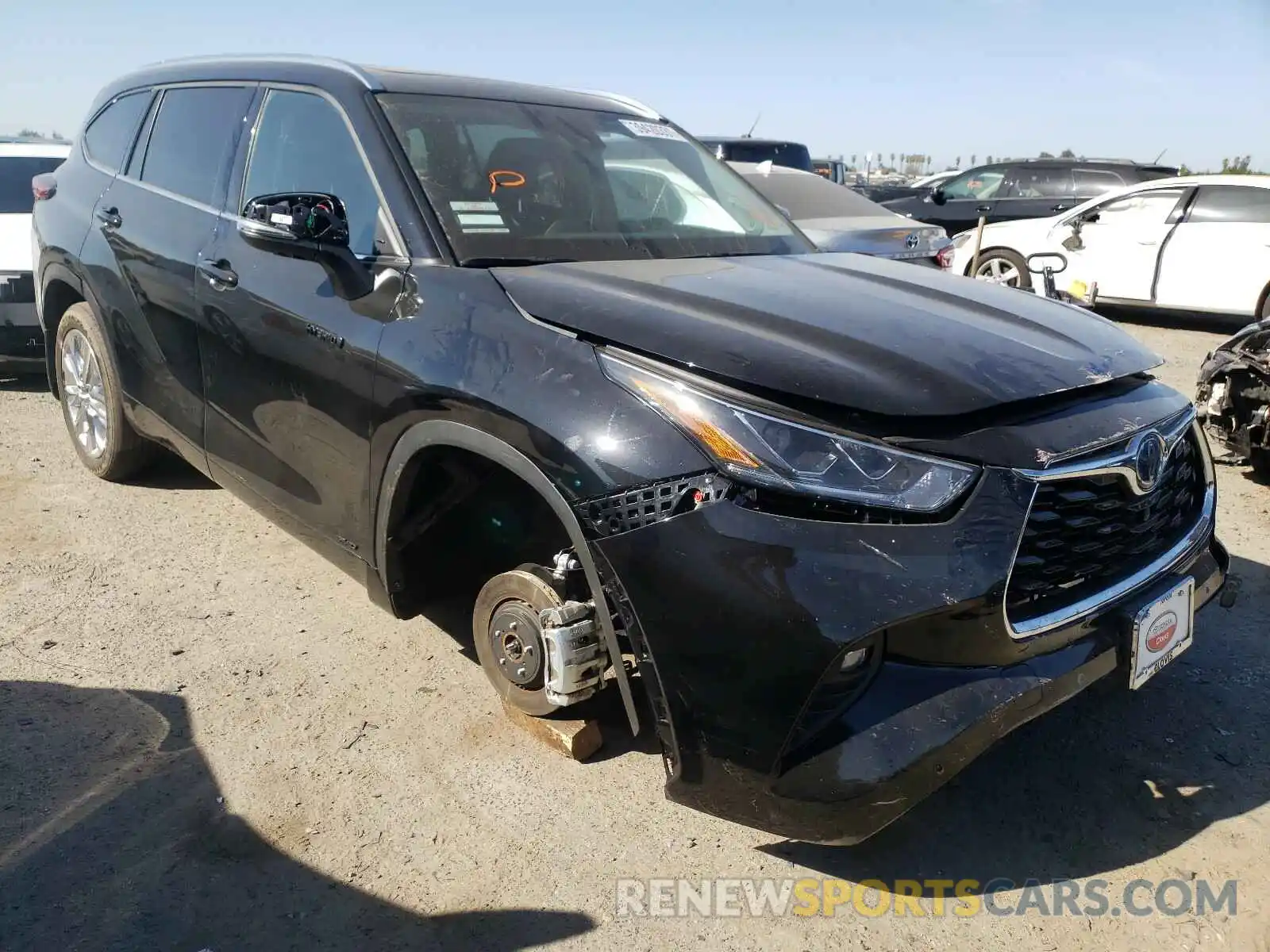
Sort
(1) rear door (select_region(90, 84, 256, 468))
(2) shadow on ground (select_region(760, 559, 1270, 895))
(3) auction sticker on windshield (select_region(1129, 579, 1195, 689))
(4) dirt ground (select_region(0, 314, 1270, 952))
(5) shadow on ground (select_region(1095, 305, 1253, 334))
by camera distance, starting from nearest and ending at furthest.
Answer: (4) dirt ground (select_region(0, 314, 1270, 952)) < (3) auction sticker on windshield (select_region(1129, 579, 1195, 689)) < (2) shadow on ground (select_region(760, 559, 1270, 895)) < (1) rear door (select_region(90, 84, 256, 468)) < (5) shadow on ground (select_region(1095, 305, 1253, 334))

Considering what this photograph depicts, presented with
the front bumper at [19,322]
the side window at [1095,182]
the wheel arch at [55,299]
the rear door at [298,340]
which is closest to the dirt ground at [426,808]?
the rear door at [298,340]

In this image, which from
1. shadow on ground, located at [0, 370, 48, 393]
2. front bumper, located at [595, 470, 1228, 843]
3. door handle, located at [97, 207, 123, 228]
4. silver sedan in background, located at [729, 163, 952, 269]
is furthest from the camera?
shadow on ground, located at [0, 370, 48, 393]

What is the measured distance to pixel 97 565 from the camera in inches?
158

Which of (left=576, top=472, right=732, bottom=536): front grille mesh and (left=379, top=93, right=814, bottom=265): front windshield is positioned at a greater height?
(left=379, top=93, right=814, bottom=265): front windshield

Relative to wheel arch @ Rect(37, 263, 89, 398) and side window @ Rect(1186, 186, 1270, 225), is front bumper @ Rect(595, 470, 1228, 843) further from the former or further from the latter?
side window @ Rect(1186, 186, 1270, 225)

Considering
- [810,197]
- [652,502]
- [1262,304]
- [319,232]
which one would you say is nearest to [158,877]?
[652,502]

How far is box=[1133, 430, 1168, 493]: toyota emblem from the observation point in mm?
2301

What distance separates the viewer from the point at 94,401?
15.5 feet

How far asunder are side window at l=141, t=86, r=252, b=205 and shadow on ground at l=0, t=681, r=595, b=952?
78.9 inches

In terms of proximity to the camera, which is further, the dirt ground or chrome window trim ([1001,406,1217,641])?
the dirt ground

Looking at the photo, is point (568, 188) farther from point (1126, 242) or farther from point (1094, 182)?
point (1094, 182)

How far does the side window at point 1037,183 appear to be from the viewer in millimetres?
13664

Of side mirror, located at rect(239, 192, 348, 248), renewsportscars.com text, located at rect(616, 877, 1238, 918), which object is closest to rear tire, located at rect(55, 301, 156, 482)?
side mirror, located at rect(239, 192, 348, 248)

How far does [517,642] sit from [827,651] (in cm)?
112
